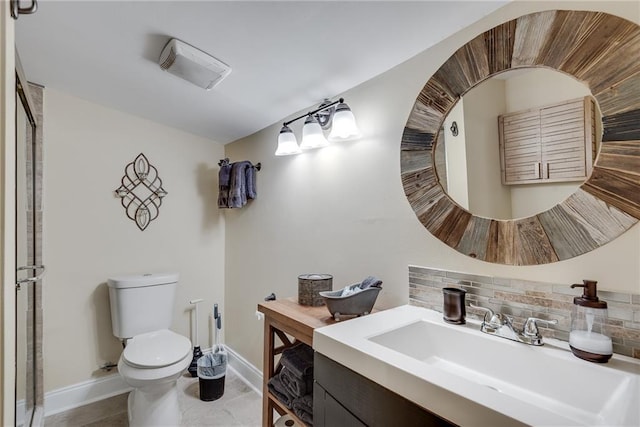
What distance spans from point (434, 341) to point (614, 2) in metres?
1.17

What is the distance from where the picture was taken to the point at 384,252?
4.79ft

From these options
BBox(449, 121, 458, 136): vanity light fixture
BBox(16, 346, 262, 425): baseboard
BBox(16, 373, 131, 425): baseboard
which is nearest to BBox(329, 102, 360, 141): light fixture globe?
BBox(449, 121, 458, 136): vanity light fixture

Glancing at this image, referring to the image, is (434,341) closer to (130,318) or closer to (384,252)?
(384,252)

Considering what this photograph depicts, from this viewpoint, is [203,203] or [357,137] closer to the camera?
[357,137]

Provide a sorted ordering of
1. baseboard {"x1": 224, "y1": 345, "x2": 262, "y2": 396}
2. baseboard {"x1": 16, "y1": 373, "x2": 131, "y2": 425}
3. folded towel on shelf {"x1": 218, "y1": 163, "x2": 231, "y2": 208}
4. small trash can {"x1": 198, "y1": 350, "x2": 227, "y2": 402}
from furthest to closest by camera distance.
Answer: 1. folded towel on shelf {"x1": 218, "y1": 163, "x2": 231, "y2": 208}
2. baseboard {"x1": 224, "y1": 345, "x2": 262, "y2": 396}
3. small trash can {"x1": 198, "y1": 350, "x2": 227, "y2": 402}
4. baseboard {"x1": 16, "y1": 373, "x2": 131, "y2": 425}

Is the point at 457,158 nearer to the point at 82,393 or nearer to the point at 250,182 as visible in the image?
the point at 250,182

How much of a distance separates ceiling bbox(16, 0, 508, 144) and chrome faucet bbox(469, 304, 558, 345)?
1086 mm

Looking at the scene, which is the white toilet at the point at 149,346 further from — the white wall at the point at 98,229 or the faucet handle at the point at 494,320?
the faucet handle at the point at 494,320

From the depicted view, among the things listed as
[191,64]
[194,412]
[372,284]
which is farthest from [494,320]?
[194,412]

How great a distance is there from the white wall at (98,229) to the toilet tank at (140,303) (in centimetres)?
20

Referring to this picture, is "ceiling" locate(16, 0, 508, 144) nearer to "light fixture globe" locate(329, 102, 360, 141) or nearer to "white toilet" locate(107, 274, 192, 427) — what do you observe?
"light fixture globe" locate(329, 102, 360, 141)

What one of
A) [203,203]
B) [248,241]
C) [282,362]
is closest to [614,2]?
[282,362]

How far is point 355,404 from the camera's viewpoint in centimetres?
89

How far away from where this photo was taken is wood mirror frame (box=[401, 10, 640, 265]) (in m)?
0.82
